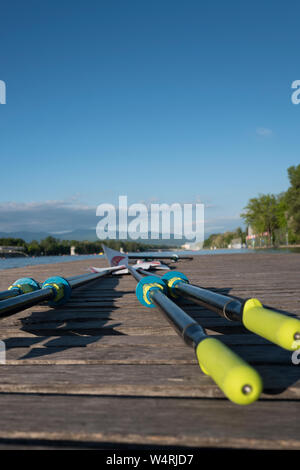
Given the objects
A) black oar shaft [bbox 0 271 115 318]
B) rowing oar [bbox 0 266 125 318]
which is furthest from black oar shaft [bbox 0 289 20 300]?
black oar shaft [bbox 0 271 115 318]

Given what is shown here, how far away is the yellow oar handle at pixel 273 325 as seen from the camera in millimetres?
977

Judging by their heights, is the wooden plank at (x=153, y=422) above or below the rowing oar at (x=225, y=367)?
below

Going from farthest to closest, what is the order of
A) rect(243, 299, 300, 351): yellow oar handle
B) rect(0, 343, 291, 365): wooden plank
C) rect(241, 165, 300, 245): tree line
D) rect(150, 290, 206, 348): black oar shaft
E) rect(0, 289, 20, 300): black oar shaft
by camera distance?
rect(241, 165, 300, 245): tree line < rect(0, 289, 20, 300): black oar shaft < rect(0, 343, 291, 365): wooden plank < rect(150, 290, 206, 348): black oar shaft < rect(243, 299, 300, 351): yellow oar handle

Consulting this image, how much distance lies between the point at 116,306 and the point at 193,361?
6.25ft

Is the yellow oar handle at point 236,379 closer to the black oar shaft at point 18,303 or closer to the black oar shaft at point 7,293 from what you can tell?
the black oar shaft at point 18,303

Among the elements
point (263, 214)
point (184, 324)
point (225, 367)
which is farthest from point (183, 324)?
point (263, 214)

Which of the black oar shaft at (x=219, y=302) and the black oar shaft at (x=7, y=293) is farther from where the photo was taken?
the black oar shaft at (x=7, y=293)

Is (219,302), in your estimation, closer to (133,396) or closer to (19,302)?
(133,396)

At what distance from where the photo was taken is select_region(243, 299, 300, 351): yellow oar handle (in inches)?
38.5

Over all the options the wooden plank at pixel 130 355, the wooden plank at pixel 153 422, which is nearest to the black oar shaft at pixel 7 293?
the wooden plank at pixel 130 355

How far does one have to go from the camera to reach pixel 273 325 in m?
1.07

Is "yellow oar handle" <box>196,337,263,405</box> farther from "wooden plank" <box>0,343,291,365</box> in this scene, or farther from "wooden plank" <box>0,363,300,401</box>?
"wooden plank" <box>0,343,291,365</box>
